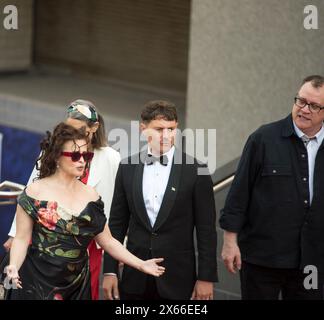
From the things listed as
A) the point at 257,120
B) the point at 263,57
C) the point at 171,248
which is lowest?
the point at 171,248

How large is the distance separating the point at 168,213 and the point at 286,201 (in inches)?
28.4

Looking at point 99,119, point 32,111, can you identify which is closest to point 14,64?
point 32,111

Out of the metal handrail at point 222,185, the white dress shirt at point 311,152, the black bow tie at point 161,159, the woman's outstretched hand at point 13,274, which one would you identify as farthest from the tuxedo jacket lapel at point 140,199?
the metal handrail at point 222,185

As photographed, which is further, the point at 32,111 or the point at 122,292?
the point at 32,111

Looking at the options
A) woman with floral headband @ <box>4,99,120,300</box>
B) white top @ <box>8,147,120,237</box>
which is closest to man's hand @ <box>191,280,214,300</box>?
woman with floral headband @ <box>4,99,120,300</box>

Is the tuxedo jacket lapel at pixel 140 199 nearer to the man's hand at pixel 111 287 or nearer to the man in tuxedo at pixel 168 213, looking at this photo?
the man in tuxedo at pixel 168 213

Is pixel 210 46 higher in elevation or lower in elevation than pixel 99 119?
higher

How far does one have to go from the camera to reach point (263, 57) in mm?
8227

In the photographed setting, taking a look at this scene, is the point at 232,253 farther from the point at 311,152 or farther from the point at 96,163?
the point at 96,163

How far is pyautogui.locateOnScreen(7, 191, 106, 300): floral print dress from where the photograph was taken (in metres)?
4.69

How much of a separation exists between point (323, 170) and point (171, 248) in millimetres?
1013

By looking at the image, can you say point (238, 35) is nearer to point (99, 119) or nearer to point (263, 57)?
point (263, 57)
